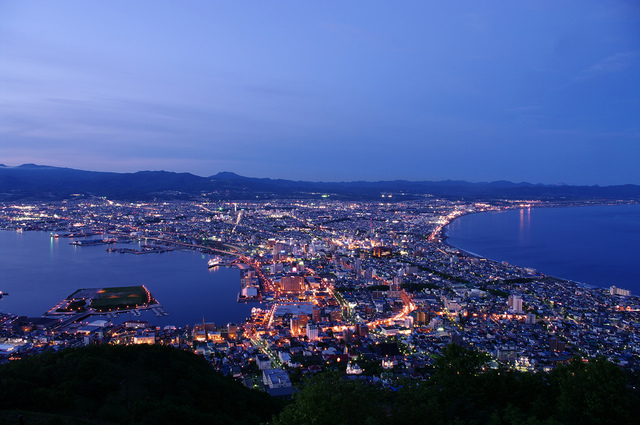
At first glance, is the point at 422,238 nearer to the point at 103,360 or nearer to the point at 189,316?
the point at 189,316

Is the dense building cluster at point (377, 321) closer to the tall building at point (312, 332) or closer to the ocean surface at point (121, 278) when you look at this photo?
the tall building at point (312, 332)

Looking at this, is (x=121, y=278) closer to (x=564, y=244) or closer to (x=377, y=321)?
(x=377, y=321)

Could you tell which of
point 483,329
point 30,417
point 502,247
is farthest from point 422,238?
point 30,417

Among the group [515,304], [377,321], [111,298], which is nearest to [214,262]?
[111,298]

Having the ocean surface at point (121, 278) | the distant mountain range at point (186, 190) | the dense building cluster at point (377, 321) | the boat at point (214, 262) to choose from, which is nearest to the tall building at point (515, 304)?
the dense building cluster at point (377, 321)

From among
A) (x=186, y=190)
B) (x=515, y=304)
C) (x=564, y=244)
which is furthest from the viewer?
(x=186, y=190)
